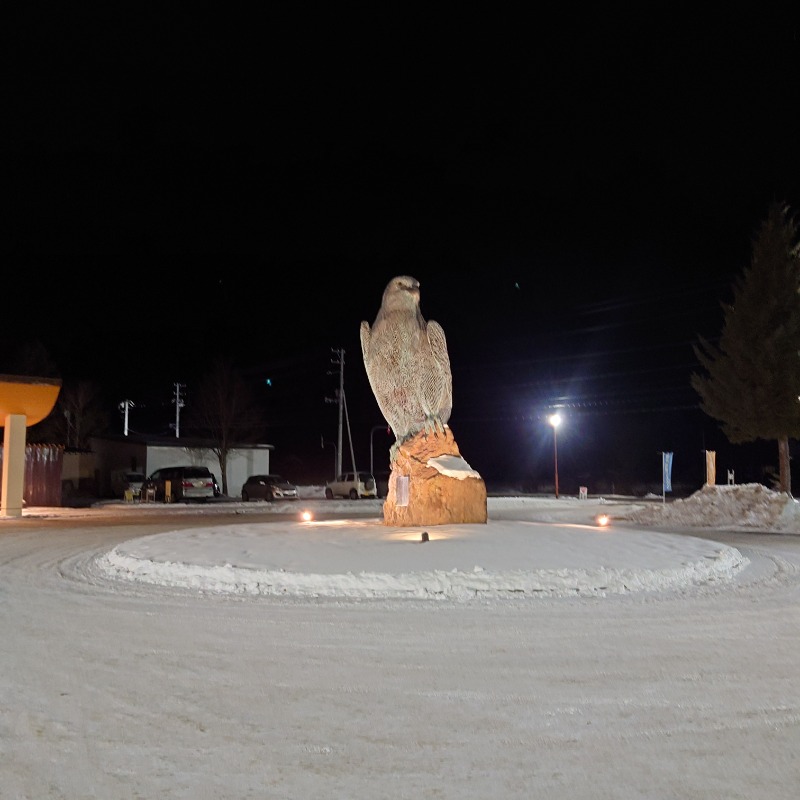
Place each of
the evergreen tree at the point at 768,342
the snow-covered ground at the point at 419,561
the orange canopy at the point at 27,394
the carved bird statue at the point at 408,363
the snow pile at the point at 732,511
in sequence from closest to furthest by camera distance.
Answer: the snow-covered ground at the point at 419,561 → the carved bird statue at the point at 408,363 → the snow pile at the point at 732,511 → the orange canopy at the point at 27,394 → the evergreen tree at the point at 768,342

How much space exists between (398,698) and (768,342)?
2939cm

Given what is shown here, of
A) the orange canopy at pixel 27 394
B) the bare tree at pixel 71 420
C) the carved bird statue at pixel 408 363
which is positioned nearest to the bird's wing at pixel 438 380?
the carved bird statue at pixel 408 363

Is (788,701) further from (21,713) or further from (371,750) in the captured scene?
(21,713)

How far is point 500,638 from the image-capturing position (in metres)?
7.71

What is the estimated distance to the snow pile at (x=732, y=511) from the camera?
75.3 ft

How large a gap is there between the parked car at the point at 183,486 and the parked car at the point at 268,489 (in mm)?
2689

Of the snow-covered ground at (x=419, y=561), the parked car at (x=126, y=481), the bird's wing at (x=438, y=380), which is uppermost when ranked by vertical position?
the bird's wing at (x=438, y=380)

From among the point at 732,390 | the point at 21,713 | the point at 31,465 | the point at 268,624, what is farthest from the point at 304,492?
the point at 21,713

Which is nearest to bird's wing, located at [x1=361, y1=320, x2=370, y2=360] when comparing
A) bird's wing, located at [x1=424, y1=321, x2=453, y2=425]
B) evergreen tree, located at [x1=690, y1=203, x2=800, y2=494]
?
bird's wing, located at [x1=424, y1=321, x2=453, y2=425]

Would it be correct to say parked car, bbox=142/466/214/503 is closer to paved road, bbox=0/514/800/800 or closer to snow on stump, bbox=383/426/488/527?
snow on stump, bbox=383/426/488/527

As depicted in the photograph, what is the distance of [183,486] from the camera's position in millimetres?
35531

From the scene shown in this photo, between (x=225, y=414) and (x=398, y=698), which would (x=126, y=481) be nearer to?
(x=225, y=414)

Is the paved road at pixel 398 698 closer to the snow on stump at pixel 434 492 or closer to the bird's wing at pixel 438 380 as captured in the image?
the snow on stump at pixel 434 492

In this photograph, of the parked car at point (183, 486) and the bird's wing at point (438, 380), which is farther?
the parked car at point (183, 486)
